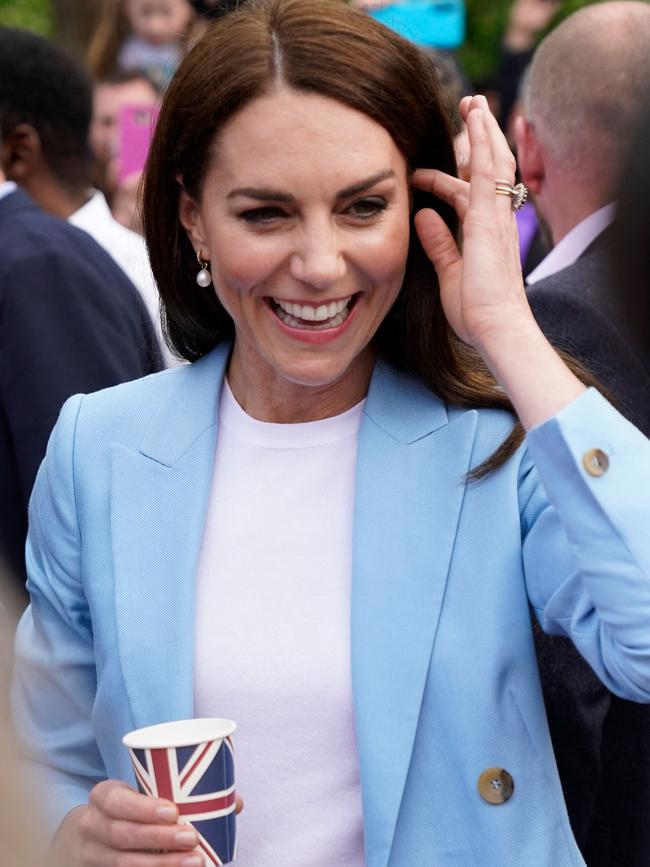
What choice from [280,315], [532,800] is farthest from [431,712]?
[280,315]

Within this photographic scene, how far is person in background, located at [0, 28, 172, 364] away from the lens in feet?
15.8

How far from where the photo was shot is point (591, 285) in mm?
3357

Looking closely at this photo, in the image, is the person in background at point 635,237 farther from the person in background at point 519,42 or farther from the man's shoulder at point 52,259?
the person in background at point 519,42

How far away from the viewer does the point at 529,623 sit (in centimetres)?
235

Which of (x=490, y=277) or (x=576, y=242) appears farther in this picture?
(x=576, y=242)

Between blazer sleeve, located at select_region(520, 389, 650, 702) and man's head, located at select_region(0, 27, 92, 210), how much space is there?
3.12 metres

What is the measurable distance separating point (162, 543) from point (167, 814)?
0.58 metres

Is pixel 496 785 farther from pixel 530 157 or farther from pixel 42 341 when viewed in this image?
pixel 530 157

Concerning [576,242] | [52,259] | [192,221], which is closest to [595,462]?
[192,221]

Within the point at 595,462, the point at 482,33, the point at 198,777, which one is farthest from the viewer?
the point at 482,33

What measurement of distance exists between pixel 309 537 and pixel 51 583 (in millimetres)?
465

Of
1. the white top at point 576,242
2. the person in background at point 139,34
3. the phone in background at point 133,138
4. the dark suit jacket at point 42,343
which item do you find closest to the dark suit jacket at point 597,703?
the white top at point 576,242

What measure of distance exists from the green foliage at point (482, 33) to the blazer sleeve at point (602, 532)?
43.9 feet

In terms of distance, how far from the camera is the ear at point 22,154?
4848mm
